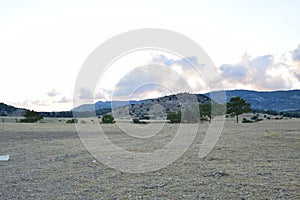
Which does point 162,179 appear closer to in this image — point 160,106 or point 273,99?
point 160,106

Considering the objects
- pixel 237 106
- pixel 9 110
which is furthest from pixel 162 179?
pixel 9 110

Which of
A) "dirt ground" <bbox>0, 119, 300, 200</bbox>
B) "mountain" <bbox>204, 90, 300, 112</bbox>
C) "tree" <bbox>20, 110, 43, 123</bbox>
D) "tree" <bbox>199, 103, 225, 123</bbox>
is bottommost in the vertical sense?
"dirt ground" <bbox>0, 119, 300, 200</bbox>

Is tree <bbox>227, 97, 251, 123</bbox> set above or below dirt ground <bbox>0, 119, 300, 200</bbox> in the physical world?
above

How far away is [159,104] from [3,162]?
60.8m

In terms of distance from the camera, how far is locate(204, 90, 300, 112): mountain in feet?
457

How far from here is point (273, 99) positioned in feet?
490

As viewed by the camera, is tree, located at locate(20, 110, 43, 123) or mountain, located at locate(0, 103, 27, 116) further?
mountain, located at locate(0, 103, 27, 116)

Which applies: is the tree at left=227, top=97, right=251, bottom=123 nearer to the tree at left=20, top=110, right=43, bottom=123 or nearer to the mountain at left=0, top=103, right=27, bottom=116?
the tree at left=20, top=110, right=43, bottom=123

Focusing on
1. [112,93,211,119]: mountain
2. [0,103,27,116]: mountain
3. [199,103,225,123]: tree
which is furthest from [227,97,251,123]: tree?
[0,103,27,116]: mountain

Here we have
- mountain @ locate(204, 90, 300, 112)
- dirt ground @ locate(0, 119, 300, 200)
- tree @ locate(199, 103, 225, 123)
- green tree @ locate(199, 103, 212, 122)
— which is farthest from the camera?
mountain @ locate(204, 90, 300, 112)

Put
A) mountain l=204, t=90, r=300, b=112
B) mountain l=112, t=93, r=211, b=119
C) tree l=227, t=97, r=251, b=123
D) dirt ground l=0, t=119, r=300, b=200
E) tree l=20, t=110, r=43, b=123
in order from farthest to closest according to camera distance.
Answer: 1. mountain l=204, t=90, r=300, b=112
2. tree l=20, t=110, r=43, b=123
3. tree l=227, t=97, r=251, b=123
4. mountain l=112, t=93, r=211, b=119
5. dirt ground l=0, t=119, r=300, b=200

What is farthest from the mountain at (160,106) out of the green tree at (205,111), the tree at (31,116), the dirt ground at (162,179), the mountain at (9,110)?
the mountain at (9,110)

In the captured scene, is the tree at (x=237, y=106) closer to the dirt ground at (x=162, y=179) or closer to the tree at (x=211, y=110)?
the tree at (x=211, y=110)

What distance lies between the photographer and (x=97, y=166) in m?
12.1
